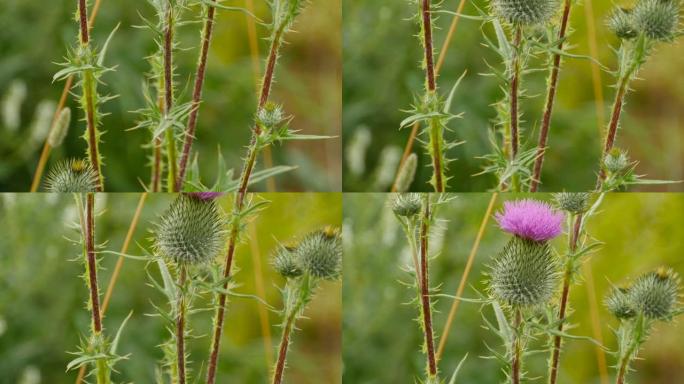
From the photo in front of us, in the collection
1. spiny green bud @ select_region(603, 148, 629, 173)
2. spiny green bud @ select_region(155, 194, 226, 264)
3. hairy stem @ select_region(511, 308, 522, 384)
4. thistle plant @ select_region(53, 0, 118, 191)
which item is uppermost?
thistle plant @ select_region(53, 0, 118, 191)

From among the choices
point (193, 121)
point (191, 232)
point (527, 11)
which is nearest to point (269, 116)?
point (193, 121)

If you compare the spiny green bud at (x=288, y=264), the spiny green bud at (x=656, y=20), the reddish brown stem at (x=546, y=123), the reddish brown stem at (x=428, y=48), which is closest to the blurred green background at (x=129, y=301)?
the spiny green bud at (x=288, y=264)

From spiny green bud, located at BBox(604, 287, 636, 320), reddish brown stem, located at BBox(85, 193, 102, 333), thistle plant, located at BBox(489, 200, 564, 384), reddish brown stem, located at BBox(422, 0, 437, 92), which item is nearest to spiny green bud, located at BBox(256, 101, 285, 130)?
reddish brown stem, located at BBox(422, 0, 437, 92)

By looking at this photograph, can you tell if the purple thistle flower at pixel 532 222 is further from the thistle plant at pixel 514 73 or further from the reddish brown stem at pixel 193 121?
the reddish brown stem at pixel 193 121

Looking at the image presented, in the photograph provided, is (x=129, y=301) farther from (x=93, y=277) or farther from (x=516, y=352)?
(x=516, y=352)

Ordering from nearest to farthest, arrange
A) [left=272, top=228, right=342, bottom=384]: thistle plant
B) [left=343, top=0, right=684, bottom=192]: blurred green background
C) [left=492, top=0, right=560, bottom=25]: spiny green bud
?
1. [left=492, top=0, right=560, bottom=25]: spiny green bud
2. [left=272, top=228, right=342, bottom=384]: thistle plant
3. [left=343, top=0, right=684, bottom=192]: blurred green background

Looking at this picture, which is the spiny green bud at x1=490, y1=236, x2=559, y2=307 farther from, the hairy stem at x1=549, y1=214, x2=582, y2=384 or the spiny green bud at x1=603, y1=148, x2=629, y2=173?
the spiny green bud at x1=603, y1=148, x2=629, y2=173
